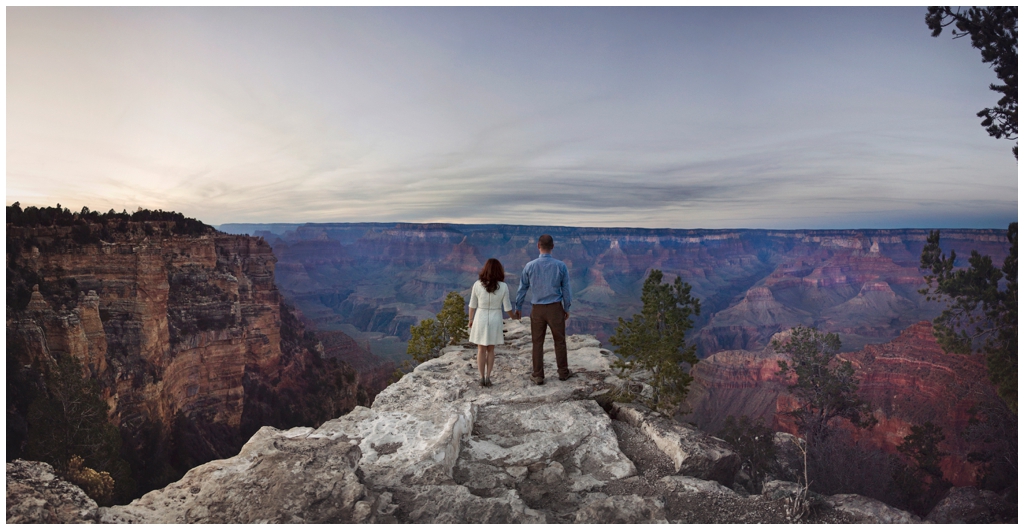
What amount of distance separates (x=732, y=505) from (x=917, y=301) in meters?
102

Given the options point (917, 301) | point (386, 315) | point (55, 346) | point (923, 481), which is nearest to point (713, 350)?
point (917, 301)

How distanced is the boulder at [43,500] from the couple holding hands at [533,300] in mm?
3892

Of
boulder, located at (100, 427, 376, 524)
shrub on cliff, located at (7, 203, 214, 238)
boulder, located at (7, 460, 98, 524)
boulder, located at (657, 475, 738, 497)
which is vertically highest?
shrub on cliff, located at (7, 203, 214, 238)

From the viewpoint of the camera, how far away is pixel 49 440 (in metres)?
10.9

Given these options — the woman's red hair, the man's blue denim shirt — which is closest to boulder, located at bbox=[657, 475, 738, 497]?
the man's blue denim shirt

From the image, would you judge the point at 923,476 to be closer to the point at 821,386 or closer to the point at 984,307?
the point at 821,386

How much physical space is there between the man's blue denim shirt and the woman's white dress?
0.29m

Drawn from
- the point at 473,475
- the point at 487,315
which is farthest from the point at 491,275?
the point at 473,475

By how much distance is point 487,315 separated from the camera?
6156 mm

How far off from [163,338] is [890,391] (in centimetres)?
4163

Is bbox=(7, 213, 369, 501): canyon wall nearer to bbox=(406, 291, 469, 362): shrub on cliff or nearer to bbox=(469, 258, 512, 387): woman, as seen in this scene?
bbox=(406, 291, 469, 362): shrub on cliff

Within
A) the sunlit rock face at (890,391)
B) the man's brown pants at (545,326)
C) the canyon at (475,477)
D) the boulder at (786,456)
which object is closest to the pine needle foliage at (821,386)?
the boulder at (786,456)

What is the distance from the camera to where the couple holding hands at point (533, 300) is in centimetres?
597

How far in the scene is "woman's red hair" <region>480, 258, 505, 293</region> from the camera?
6059 mm
